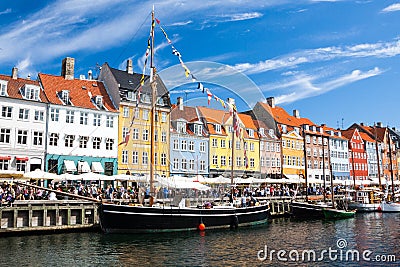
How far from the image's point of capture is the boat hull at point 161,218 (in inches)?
1081

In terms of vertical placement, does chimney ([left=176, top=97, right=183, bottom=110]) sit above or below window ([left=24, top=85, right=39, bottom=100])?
above

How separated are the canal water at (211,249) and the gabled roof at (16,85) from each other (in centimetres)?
1972

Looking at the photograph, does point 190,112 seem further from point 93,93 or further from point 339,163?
point 339,163

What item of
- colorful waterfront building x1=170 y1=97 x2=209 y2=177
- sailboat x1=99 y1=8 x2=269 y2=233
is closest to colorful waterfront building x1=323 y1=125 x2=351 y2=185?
colorful waterfront building x1=170 y1=97 x2=209 y2=177

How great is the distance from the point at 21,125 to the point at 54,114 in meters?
3.59

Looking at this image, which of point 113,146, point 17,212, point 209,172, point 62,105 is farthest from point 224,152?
point 17,212

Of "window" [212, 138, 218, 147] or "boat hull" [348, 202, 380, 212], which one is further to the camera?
"window" [212, 138, 218, 147]

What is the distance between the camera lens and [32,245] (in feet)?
77.3

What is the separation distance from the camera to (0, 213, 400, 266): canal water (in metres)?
19.7

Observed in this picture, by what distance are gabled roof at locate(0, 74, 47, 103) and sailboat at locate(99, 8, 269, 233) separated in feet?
58.1

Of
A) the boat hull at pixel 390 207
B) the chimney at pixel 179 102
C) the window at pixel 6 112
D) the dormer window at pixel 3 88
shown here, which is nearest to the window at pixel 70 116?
the window at pixel 6 112

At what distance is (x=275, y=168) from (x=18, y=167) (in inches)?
1458

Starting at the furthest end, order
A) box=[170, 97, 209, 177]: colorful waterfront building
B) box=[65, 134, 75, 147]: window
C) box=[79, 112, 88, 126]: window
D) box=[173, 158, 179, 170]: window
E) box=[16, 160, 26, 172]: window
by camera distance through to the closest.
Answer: box=[170, 97, 209, 177]: colorful waterfront building
box=[173, 158, 179, 170]: window
box=[79, 112, 88, 126]: window
box=[65, 134, 75, 147]: window
box=[16, 160, 26, 172]: window

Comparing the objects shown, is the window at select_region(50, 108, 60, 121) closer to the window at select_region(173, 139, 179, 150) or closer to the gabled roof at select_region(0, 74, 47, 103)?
the gabled roof at select_region(0, 74, 47, 103)
